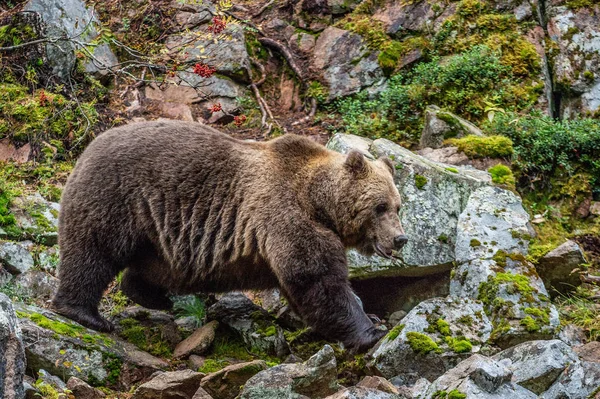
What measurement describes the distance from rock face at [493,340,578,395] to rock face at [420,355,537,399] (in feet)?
1.53

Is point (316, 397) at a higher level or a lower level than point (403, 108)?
lower

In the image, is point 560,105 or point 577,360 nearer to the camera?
point 577,360

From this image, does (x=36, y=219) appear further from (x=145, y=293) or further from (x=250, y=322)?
(x=250, y=322)

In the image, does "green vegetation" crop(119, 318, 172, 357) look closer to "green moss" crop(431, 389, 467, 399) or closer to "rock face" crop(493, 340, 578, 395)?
"green moss" crop(431, 389, 467, 399)

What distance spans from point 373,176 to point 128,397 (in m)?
3.57

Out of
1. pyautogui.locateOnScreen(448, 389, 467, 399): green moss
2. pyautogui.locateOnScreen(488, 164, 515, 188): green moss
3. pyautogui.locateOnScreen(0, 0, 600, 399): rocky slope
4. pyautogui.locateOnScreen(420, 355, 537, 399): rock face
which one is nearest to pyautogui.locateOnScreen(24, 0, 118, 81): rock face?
pyautogui.locateOnScreen(0, 0, 600, 399): rocky slope

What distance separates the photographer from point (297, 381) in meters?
5.58

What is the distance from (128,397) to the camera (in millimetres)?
6465

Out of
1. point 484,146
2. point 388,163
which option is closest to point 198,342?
point 388,163

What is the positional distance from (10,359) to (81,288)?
3.53 meters

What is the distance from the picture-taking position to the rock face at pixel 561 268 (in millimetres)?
9133

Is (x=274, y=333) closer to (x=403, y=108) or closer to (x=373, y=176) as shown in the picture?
(x=373, y=176)

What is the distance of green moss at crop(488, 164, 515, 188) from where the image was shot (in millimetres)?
10031

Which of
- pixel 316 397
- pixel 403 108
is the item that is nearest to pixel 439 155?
pixel 403 108
